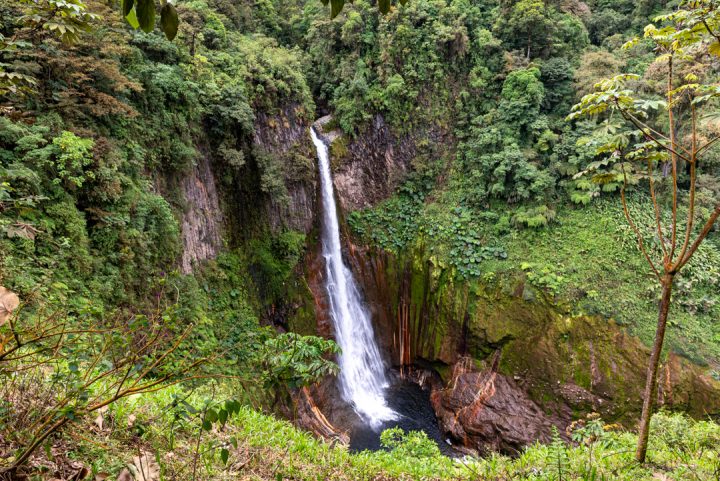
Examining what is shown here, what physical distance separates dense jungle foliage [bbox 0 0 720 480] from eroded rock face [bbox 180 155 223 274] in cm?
29

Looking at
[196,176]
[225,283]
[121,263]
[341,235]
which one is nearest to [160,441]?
[121,263]

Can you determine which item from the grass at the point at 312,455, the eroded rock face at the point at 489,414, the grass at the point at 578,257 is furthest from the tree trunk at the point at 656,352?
the grass at the point at 578,257

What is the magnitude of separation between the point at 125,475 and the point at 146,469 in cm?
13

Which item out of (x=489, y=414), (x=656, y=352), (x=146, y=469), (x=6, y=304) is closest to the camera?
(x=6, y=304)

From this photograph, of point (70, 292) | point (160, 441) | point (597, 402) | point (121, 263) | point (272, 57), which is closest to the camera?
point (160, 441)

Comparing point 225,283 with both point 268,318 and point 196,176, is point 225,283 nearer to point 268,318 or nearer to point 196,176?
point 268,318

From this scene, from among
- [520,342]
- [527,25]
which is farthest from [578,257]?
[527,25]

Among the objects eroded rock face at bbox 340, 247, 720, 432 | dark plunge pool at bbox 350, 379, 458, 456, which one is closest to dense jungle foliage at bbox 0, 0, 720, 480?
eroded rock face at bbox 340, 247, 720, 432

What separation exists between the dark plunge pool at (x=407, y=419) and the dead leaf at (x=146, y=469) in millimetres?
7585

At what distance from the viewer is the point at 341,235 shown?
12375mm

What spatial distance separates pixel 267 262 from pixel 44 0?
27.8 ft

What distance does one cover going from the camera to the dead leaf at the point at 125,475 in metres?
1.84

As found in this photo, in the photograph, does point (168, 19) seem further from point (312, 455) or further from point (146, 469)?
point (312, 455)

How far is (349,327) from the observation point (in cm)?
1166
